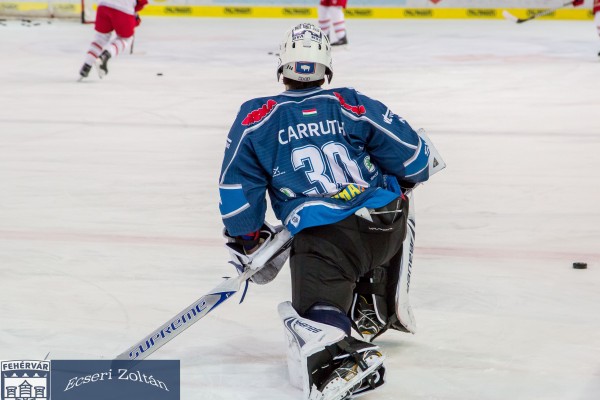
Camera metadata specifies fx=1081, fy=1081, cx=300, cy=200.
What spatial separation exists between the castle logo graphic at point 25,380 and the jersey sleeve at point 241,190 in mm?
551

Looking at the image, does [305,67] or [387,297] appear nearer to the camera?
[305,67]

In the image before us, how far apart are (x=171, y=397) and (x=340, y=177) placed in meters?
0.64

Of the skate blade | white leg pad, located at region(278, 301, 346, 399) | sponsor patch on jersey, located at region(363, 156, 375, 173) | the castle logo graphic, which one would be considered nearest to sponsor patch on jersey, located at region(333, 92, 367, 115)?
sponsor patch on jersey, located at region(363, 156, 375, 173)

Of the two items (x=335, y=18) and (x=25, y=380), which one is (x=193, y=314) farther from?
(x=335, y=18)

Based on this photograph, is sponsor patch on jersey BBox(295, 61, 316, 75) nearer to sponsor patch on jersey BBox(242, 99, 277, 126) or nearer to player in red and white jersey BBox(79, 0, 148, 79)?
sponsor patch on jersey BBox(242, 99, 277, 126)

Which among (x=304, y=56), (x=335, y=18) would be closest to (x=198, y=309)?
(x=304, y=56)

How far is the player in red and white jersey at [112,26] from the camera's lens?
8.80 metres

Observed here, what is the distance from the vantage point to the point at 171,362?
2605 mm

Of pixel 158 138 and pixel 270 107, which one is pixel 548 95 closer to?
pixel 158 138

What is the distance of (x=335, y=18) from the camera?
11094 millimetres

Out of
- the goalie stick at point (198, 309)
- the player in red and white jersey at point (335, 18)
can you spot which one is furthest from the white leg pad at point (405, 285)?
the player in red and white jersey at point (335, 18)

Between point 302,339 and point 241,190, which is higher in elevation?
point 241,190

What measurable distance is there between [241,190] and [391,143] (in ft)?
1.25

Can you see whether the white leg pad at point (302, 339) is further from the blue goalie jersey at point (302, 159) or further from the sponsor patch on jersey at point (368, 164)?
the sponsor patch on jersey at point (368, 164)
